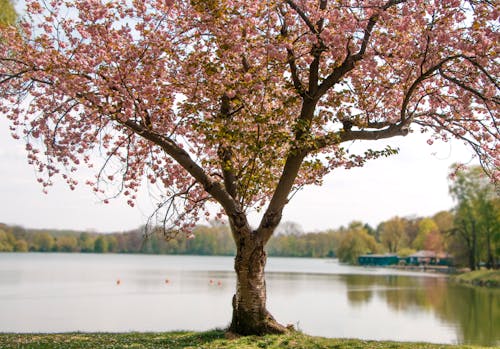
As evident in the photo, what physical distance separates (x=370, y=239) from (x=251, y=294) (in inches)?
4320

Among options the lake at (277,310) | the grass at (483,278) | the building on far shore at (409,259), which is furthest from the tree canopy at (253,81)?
the building on far shore at (409,259)

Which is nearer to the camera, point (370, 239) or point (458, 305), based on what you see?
point (458, 305)

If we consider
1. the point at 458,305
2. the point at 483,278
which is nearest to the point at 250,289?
the point at 458,305

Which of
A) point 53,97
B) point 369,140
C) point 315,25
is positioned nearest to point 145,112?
point 53,97

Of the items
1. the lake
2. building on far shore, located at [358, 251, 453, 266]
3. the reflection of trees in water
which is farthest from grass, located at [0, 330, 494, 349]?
building on far shore, located at [358, 251, 453, 266]

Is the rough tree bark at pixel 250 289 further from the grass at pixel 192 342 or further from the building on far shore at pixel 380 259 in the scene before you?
the building on far shore at pixel 380 259

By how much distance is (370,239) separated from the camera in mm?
117375

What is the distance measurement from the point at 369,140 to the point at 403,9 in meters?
3.56

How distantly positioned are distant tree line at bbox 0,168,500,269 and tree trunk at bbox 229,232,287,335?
302 centimetres

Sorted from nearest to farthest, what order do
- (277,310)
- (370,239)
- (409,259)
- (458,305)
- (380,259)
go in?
(277,310) < (458,305) < (409,259) < (380,259) < (370,239)

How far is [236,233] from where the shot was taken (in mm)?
12227

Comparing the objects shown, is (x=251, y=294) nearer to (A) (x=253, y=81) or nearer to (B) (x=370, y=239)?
(A) (x=253, y=81)

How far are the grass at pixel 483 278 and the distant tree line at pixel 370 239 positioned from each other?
4.73m

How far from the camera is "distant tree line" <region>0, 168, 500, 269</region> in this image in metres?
58.1
